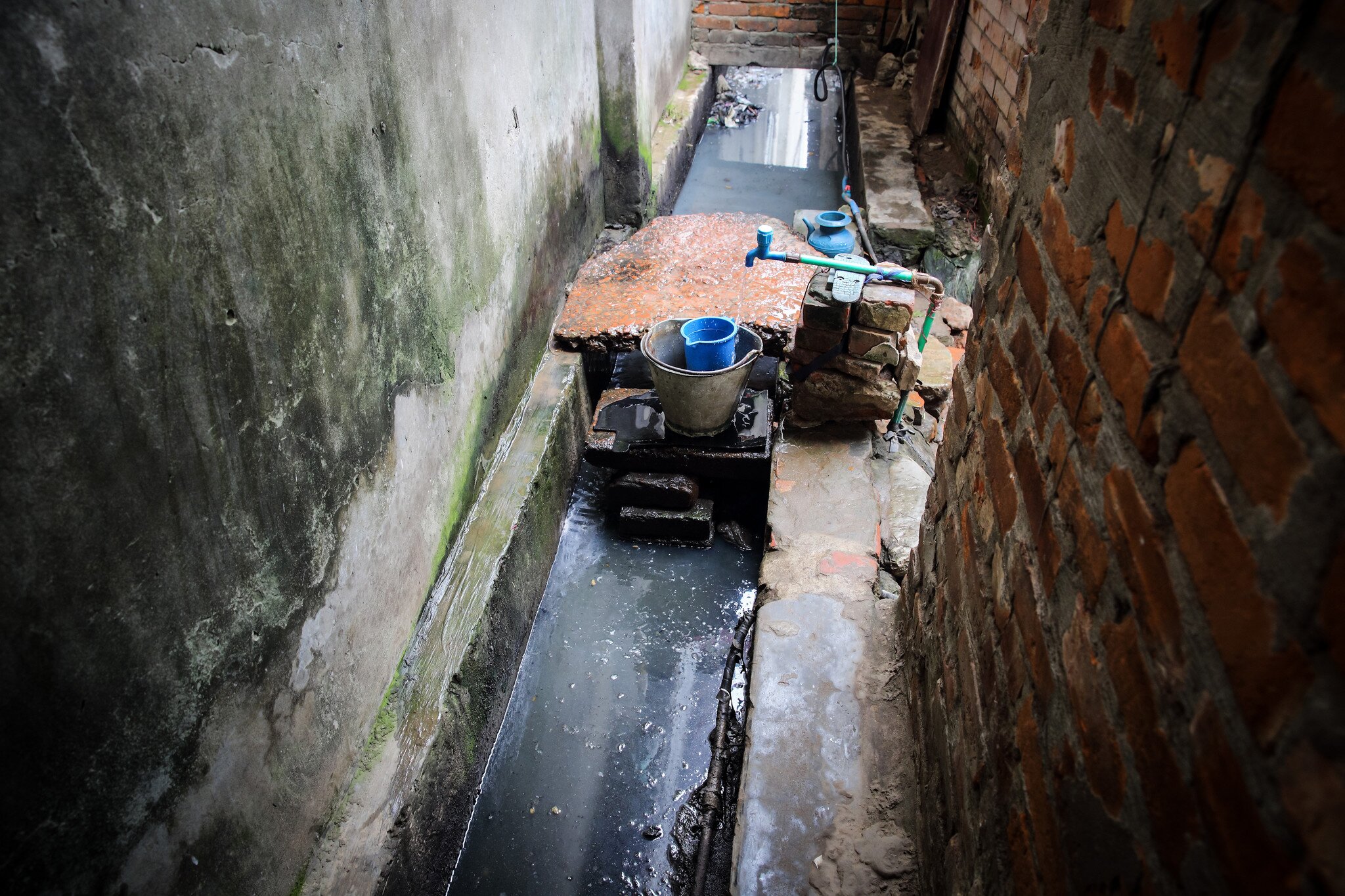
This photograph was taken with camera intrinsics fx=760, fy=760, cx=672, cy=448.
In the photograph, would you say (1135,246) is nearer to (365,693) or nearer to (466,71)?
(365,693)

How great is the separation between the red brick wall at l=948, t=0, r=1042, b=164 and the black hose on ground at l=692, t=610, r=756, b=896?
9.51ft

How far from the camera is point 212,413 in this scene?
156 centimetres

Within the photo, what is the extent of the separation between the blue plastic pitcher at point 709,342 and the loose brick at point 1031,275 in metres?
1.98

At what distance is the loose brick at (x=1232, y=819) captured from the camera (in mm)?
626

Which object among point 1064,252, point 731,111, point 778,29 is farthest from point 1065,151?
point 731,111

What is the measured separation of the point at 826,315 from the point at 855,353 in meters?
0.22

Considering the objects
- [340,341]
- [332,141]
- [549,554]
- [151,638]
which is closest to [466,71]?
[332,141]

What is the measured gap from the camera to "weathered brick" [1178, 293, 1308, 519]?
25.1 inches

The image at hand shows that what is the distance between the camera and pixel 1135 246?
97 cm

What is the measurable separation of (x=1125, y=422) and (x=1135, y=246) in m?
0.23

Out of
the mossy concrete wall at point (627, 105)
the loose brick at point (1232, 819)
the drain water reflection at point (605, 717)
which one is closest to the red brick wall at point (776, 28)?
the mossy concrete wall at point (627, 105)

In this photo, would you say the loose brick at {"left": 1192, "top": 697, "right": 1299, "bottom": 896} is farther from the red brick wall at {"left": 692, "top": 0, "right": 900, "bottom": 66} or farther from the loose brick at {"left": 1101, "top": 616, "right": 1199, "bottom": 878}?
the red brick wall at {"left": 692, "top": 0, "right": 900, "bottom": 66}

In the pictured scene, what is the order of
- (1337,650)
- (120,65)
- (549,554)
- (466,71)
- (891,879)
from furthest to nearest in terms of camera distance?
(549,554)
(466,71)
(891,879)
(120,65)
(1337,650)

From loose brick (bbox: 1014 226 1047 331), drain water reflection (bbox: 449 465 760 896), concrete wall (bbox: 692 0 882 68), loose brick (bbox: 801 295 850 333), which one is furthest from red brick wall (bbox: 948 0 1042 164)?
loose brick (bbox: 1014 226 1047 331)
